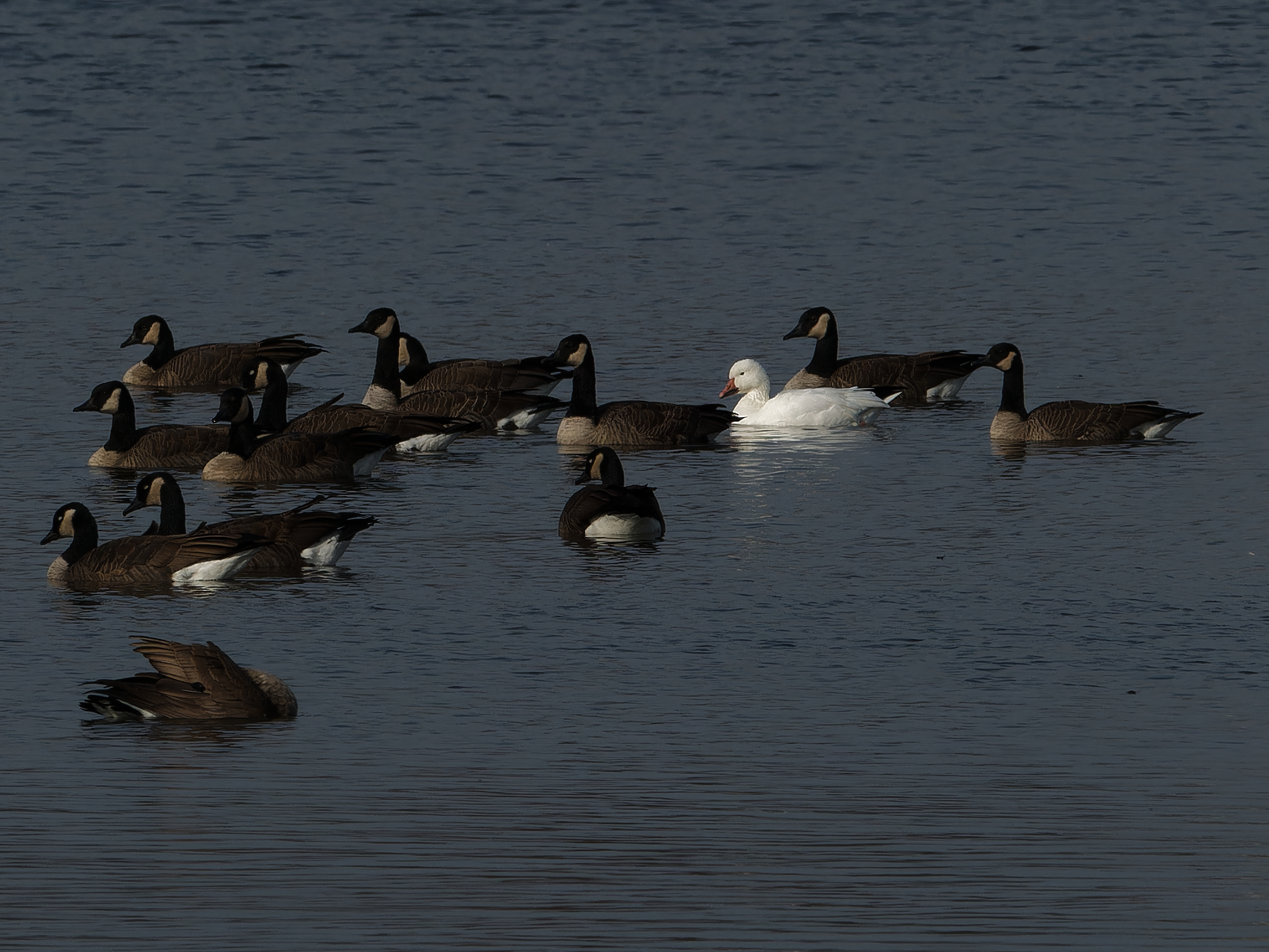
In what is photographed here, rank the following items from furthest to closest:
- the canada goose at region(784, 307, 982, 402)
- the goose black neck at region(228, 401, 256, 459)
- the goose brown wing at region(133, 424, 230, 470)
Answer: the canada goose at region(784, 307, 982, 402) → the goose brown wing at region(133, 424, 230, 470) → the goose black neck at region(228, 401, 256, 459)

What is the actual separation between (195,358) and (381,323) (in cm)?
237

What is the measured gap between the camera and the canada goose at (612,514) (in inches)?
720

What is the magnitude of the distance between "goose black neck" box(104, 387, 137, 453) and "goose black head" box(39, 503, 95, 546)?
4.67 meters

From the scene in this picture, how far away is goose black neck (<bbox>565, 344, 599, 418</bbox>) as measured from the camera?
80.7ft

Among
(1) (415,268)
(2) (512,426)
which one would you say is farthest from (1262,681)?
(1) (415,268)

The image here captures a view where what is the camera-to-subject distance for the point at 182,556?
16953 mm

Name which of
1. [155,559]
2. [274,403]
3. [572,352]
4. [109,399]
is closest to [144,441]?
[109,399]

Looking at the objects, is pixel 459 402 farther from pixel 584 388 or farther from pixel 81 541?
pixel 81 541

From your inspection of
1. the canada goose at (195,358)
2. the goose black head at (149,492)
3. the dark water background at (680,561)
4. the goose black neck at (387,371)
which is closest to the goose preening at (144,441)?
the dark water background at (680,561)

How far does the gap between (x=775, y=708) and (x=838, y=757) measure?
3.55ft

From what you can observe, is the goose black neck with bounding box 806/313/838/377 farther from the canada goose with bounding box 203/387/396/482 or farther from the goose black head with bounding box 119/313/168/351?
the goose black head with bounding box 119/313/168/351

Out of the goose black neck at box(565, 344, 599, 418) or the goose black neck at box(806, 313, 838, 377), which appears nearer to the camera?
the goose black neck at box(565, 344, 599, 418)

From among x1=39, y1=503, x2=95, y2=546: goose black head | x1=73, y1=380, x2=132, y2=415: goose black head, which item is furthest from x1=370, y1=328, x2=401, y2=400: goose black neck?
x1=39, y1=503, x2=95, y2=546: goose black head

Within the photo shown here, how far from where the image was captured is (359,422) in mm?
23312
